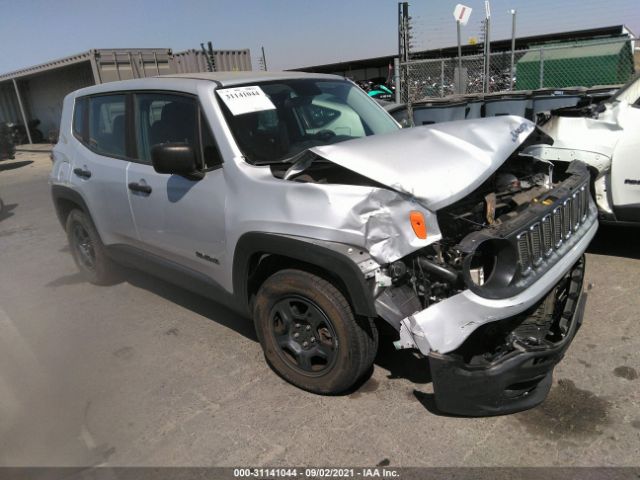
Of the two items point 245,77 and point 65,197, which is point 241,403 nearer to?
point 245,77

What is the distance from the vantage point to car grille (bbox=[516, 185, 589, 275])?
2572 mm

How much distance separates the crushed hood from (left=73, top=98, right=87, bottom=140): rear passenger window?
2824mm

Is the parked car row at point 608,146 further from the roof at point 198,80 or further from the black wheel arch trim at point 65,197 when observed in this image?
the black wheel arch trim at point 65,197

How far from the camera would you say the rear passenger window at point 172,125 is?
131 inches

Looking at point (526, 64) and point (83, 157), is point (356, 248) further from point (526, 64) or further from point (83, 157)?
point (526, 64)

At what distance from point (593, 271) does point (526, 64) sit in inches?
438

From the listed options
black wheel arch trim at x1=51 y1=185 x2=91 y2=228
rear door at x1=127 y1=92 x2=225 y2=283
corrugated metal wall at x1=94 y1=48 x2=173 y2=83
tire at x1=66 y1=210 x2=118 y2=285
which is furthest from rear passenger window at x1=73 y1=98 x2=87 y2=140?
corrugated metal wall at x1=94 y1=48 x2=173 y2=83

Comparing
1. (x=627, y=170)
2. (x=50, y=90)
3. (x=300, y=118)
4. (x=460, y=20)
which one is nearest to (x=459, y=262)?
(x=300, y=118)

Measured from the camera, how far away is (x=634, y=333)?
3.47 m

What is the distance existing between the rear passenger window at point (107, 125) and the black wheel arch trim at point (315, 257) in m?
1.70

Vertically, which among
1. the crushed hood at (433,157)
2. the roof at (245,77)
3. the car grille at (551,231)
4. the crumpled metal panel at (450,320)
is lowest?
the crumpled metal panel at (450,320)

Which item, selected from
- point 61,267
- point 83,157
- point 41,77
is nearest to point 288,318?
point 83,157

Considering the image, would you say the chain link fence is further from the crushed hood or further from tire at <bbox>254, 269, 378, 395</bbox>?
tire at <bbox>254, 269, 378, 395</bbox>

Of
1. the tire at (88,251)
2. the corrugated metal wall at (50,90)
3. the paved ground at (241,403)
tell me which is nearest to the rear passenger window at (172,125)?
the tire at (88,251)
